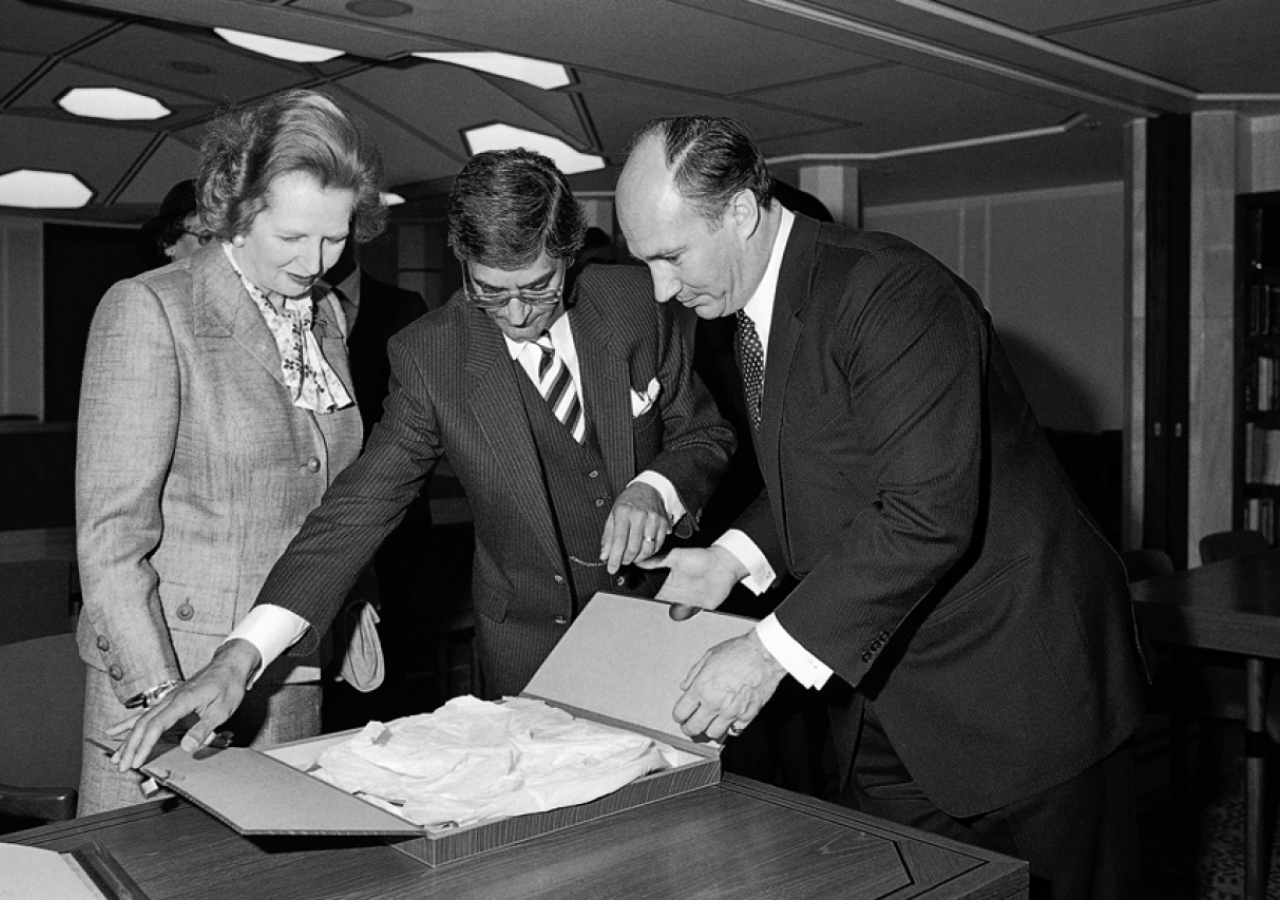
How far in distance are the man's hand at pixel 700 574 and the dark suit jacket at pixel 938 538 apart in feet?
0.73

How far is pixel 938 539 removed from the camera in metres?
1.57

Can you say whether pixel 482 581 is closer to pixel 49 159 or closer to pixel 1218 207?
pixel 49 159

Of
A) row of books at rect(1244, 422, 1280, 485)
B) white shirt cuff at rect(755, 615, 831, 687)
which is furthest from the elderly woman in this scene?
row of books at rect(1244, 422, 1280, 485)

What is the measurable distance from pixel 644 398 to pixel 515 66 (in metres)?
4.27

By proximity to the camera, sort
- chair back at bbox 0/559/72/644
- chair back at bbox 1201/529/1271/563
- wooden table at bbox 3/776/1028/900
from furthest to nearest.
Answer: chair back at bbox 1201/529/1271/563 → chair back at bbox 0/559/72/644 → wooden table at bbox 3/776/1028/900

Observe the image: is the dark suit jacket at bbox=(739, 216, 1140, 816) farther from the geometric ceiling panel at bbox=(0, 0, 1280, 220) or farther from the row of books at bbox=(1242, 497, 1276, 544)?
the row of books at bbox=(1242, 497, 1276, 544)

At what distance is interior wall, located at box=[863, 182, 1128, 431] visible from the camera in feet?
28.7

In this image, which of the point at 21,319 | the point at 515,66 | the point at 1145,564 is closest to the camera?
the point at 1145,564

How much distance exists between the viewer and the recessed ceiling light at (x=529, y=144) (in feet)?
21.7

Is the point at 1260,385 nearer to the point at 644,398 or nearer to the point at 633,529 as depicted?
the point at 644,398

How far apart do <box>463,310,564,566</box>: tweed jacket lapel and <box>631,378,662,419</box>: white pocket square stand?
194 mm

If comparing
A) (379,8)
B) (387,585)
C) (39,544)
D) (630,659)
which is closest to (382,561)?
(387,585)

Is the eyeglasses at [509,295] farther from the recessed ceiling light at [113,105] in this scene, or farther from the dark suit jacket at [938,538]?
the recessed ceiling light at [113,105]

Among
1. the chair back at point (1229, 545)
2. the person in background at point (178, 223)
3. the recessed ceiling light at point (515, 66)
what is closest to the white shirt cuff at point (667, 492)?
the person in background at point (178, 223)
